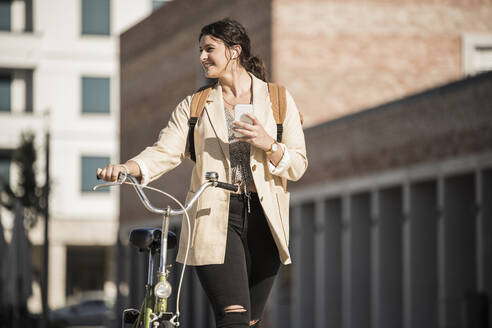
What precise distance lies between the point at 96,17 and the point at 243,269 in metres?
52.8

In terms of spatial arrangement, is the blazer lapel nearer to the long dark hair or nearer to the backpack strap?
the backpack strap

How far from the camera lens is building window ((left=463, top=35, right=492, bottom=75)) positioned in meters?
33.1

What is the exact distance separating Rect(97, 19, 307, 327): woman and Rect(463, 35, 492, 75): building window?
2783 cm

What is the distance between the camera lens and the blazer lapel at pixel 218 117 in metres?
5.81

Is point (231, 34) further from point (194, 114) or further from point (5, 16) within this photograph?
point (5, 16)

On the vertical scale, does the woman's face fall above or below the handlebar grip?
above

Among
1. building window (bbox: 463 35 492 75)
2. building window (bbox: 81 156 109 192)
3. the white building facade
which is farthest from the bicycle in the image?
building window (bbox: 81 156 109 192)

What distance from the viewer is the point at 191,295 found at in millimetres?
37750

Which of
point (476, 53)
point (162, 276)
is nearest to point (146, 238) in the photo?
point (162, 276)

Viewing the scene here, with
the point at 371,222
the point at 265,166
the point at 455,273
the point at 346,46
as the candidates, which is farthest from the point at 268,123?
the point at 346,46

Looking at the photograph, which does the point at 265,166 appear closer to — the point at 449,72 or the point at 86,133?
the point at 449,72

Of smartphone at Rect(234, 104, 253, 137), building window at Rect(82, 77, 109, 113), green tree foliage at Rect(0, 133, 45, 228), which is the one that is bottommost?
smartphone at Rect(234, 104, 253, 137)

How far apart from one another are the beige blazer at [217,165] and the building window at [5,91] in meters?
51.1

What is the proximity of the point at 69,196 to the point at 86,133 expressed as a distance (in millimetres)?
3258
